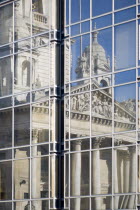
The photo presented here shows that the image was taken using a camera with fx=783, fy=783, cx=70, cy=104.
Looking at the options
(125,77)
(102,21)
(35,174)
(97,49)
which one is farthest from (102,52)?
(35,174)

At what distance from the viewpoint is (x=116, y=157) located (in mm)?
31406

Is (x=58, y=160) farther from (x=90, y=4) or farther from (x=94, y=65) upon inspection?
(x=90, y=4)

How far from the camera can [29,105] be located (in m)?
35.7

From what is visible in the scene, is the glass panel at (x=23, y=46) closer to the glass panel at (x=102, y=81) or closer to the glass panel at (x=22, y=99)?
the glass panel at (x=22, y=99)

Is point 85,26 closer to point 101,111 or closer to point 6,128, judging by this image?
point 101,111

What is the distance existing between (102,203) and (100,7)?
8.23m

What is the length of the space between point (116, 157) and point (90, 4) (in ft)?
22.4

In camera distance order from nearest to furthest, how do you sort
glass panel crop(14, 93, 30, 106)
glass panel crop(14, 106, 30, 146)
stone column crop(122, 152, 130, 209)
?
stone column crop(122, 152, 130, 209) < glass panel crop(14, 106, 30, 146) < glass panel crop(14, 93, 30, 106)

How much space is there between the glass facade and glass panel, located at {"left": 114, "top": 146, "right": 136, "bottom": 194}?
40 millimetres

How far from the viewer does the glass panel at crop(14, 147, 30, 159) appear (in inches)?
1401

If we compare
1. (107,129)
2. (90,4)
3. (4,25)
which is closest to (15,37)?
(4,25)

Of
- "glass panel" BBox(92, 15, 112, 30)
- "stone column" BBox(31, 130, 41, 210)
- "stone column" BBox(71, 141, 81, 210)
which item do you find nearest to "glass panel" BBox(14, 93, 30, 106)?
"stone column" BBox(31, 130, 41, 210)

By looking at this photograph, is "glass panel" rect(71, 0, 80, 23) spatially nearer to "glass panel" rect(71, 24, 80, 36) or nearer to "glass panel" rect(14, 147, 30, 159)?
"glass panel" rect(71, 24, 80, 36)

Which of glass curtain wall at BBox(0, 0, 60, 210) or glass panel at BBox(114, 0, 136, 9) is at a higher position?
glass panel at BBox(114, 0, 136, 9)
